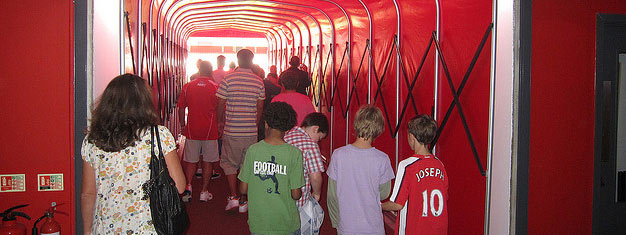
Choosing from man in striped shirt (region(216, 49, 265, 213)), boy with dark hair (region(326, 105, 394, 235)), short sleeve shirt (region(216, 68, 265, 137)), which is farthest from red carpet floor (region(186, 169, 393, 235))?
boy with dark hair (region(326, 105, 394, 235))

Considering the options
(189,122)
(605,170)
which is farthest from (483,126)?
(189,122)

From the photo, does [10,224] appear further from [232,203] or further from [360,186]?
[232,203]

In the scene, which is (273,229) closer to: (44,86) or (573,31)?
(44,86)

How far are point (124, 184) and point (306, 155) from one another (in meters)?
1.40

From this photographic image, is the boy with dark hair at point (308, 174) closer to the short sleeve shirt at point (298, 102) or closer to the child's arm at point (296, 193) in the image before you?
the child's arm at point (296, 193)

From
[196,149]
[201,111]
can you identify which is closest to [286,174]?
[201,111]

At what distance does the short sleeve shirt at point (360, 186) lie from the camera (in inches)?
132

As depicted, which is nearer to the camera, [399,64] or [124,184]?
[124,184]

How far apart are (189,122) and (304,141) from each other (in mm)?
3051

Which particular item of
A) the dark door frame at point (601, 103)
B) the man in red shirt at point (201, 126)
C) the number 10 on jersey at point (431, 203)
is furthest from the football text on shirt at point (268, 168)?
the man in red shirt at point (201, 126)

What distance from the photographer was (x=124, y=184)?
2631mm

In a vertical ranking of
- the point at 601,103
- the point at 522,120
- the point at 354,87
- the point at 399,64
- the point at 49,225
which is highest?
the point at 399,64

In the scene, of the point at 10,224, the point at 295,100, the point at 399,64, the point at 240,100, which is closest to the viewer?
the point at 10,224

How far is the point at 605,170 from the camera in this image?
382 cm
